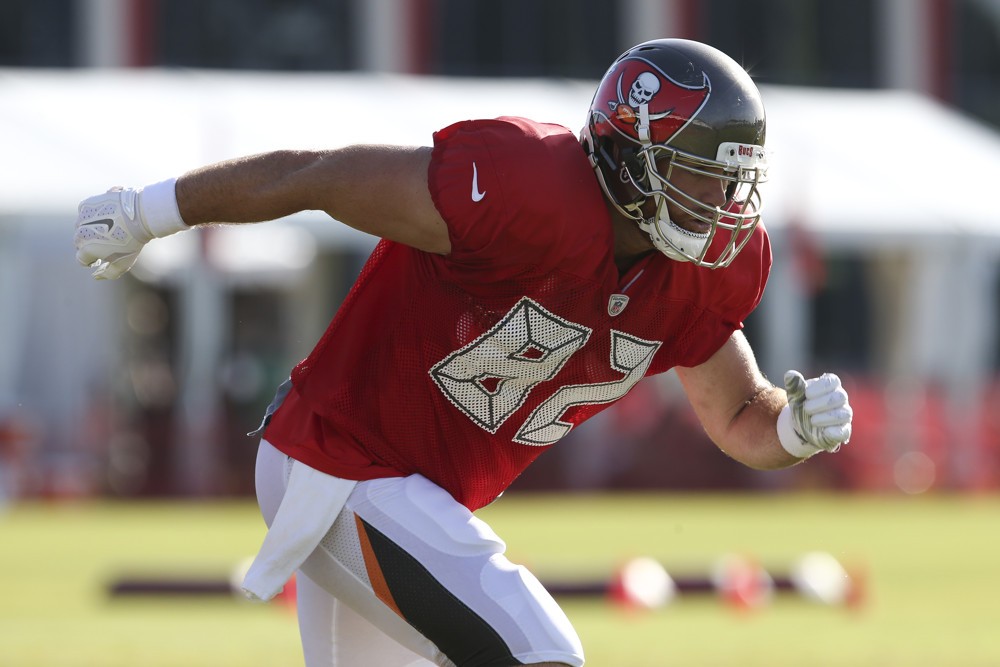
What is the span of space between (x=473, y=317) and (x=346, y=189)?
44cm

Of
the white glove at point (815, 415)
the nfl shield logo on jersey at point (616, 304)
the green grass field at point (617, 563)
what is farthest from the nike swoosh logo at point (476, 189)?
the green grass field at point (617, 563)

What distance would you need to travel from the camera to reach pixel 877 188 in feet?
66.2

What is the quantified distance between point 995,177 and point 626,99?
18.0 m

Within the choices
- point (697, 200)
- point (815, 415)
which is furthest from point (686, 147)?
point (815, 415)

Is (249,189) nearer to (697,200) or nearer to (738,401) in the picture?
(697,200)

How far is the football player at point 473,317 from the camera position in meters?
3.88

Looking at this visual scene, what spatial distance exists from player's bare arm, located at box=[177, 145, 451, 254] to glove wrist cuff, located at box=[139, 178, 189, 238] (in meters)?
0.08

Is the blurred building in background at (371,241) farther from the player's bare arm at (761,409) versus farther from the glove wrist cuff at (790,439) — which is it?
the glove wrist cuff at (790,439)

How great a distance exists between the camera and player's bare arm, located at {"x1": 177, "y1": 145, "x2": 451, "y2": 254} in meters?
3.87

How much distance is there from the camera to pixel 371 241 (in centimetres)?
1798

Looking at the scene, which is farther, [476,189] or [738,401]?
[738,401]

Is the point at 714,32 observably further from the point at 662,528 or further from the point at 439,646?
Answer: the point at 439,646

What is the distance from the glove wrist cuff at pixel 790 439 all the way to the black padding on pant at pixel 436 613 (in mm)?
1000

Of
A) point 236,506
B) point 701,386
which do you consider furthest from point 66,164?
point 701,386
